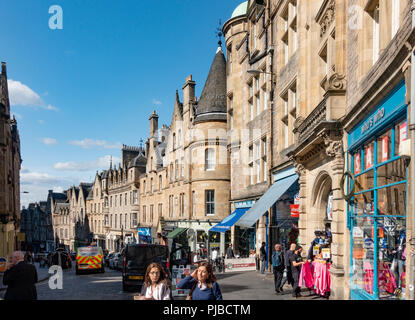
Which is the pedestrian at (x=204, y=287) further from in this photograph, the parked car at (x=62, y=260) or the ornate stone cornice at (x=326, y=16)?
the parked car at (x=62, y=260)

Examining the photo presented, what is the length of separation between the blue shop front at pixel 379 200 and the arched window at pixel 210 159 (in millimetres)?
21931

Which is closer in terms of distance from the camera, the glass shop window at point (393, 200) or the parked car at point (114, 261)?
the glass shop window at point (393, 200)

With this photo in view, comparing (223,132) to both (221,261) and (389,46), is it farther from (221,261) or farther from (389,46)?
(389,46)

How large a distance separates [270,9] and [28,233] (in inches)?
4299

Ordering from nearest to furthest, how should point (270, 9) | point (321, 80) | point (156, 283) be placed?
point (156, 283), point (321, 80), point (270, 9)

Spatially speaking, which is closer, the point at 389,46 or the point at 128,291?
the point at 389,46

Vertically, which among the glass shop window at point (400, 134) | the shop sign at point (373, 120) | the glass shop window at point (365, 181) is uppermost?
the shop sign at point (373, 120)

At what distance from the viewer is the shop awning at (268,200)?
1709 centimetres

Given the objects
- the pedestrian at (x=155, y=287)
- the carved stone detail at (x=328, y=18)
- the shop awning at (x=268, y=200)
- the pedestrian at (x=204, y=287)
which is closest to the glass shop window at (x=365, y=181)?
the pedestrian at (x=204, y=287)

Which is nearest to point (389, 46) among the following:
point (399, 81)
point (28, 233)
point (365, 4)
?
point (399, 81)

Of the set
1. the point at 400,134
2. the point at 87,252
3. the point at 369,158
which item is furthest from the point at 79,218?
the point at 400,134

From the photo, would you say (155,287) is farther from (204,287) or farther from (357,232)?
(357,232)

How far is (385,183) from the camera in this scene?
8.70m

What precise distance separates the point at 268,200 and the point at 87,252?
1235cm
